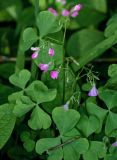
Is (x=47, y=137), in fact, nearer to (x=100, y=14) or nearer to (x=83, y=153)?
(x=83, y=153)

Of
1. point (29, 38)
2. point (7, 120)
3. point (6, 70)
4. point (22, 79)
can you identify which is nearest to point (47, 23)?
point (29, 38)

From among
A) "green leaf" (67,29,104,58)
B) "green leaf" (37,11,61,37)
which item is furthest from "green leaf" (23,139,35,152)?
"green leaf" (67,29,104,58)

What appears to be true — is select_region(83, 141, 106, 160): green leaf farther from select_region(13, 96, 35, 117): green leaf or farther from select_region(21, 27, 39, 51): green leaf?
select_region(21, 27, 39, 51): green leaf

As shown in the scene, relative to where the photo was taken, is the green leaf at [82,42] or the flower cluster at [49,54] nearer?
the flower cluster at [49,54]

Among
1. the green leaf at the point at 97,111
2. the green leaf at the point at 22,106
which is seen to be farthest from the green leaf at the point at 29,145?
the green leaf at the point at 97,111

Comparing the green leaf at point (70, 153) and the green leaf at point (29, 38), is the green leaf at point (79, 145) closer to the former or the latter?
the green leaf at point (70, 153)
